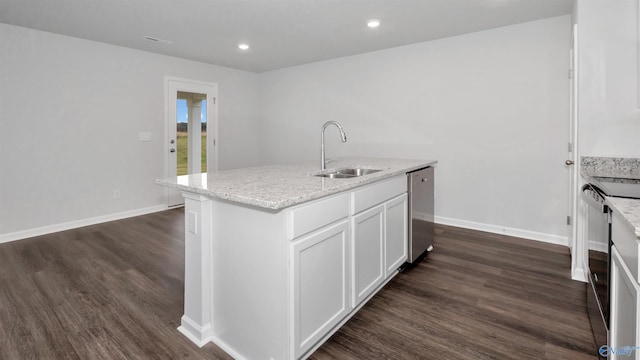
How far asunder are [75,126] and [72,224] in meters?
1.24

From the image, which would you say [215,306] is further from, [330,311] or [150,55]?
[150,55]

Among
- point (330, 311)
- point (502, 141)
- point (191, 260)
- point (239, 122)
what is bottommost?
point (330, 311)

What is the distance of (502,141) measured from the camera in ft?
12.1

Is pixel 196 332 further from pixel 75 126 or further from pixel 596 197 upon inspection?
pixel 75 126

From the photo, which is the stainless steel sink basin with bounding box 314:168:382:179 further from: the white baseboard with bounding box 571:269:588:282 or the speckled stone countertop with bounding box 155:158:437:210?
the white baseboard with bounding box 571:269:588:282

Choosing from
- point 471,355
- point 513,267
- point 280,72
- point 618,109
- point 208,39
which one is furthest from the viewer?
point 280,72

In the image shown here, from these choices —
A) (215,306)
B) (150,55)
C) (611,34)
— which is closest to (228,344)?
(215,306)

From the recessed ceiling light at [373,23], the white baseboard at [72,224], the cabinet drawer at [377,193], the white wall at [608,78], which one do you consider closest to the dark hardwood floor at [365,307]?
the white baseboard at [72,224]

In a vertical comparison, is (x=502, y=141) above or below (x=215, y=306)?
above

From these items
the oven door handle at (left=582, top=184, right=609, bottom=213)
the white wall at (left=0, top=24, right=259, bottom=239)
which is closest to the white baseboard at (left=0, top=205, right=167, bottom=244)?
the white wall at (left=0, top=24, right=259, bottom=239)

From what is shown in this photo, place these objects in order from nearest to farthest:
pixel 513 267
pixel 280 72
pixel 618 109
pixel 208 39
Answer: pixel 618 109, pixel 513 267, pixel 208 39, pixel 280 72

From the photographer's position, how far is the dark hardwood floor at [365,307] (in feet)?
5.90

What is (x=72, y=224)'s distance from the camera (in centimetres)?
414

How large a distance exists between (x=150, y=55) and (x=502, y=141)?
4.82m
